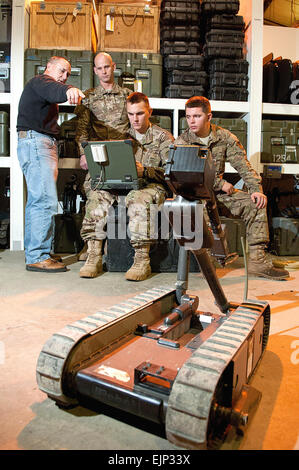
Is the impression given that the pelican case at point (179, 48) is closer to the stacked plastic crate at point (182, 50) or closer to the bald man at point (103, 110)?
the stacked plastic crate at point (182, 50)

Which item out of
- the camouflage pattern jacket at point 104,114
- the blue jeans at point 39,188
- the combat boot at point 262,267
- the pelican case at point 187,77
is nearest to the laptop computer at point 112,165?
the blue jeans at point 39,188

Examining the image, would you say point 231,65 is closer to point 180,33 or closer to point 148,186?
point 180,33

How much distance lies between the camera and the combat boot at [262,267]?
9.30 feet

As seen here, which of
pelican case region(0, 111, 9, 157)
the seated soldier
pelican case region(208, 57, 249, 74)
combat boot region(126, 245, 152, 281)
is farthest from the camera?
pelican case region(208, 57, 249, 74)

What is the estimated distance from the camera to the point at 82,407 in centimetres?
112

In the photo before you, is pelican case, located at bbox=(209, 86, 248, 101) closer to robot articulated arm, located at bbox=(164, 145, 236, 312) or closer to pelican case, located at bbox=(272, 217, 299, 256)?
pelican case, located at bbox=(272, 217, 299, 256)

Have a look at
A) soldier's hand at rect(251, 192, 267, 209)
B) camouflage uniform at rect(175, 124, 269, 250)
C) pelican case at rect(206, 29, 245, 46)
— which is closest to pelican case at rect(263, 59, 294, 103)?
pelican case at rect(206, 29, 245, 46)

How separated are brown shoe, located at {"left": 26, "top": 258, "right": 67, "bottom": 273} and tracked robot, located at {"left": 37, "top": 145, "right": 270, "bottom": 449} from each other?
63.5 inches

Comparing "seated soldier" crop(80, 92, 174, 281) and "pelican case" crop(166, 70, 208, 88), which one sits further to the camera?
"pelican case" crop(166, 70, 208, 88)

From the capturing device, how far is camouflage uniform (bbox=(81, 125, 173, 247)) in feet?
9.24

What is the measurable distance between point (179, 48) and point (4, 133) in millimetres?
1955

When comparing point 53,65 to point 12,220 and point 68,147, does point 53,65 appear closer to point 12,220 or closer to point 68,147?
point 68,147

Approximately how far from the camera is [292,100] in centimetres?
399
